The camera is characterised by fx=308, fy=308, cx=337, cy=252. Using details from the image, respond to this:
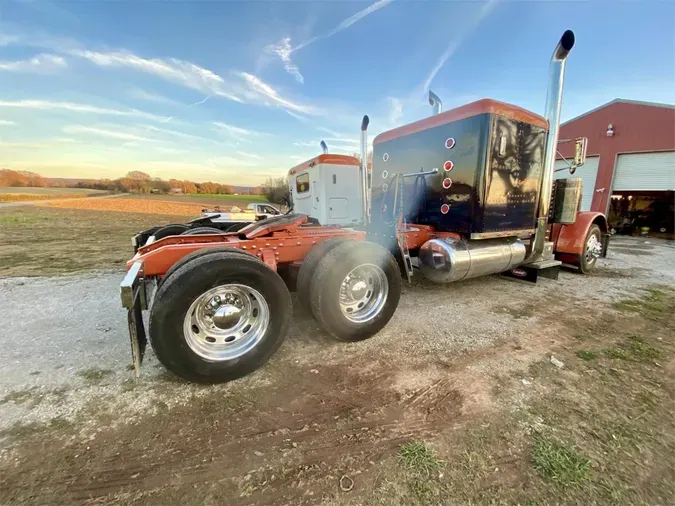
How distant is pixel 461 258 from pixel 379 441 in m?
2.65

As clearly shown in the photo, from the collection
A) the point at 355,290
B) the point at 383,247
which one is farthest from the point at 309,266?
the point at 383,247

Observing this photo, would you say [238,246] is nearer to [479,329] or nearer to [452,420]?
[452,420]

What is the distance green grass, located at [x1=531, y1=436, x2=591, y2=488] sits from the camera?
164 centimetres

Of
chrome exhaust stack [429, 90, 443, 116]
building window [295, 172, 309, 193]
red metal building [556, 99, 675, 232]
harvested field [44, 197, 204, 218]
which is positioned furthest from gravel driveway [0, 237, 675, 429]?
harvested field [44, 197, 204, 218]

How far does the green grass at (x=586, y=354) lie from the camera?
9.54 ft

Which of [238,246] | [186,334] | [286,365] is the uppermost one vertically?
[238,246]

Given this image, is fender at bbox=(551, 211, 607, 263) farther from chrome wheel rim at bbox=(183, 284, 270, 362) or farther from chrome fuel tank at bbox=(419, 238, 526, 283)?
chrome wheel rim at bbox=(183, 284, 270, 362)

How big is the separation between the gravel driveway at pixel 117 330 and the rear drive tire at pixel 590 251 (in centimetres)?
22

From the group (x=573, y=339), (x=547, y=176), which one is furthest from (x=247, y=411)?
(x=547, y=176)

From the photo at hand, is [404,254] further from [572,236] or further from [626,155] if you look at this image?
[626,155]

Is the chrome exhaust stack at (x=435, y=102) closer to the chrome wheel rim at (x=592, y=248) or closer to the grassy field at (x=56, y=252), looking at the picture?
the chrome wheel rim at (x=592, y=248)

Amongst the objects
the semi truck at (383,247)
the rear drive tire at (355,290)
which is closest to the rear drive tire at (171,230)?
the semi truck at (383,247)

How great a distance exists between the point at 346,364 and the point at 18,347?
320cm

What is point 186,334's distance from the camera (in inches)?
94.4
